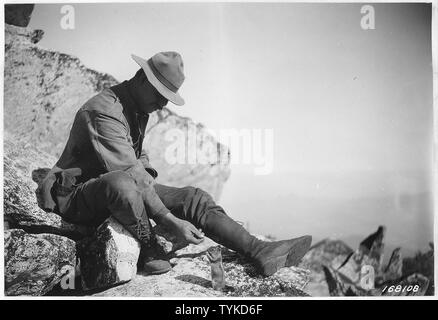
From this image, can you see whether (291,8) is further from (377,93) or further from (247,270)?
(247,270)

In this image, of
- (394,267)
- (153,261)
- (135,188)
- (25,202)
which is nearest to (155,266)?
(153,261)

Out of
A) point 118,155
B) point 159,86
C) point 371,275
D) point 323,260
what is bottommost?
point 371,275

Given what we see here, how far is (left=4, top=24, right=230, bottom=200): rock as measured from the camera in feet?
14.9

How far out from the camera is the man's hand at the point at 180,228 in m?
3.92

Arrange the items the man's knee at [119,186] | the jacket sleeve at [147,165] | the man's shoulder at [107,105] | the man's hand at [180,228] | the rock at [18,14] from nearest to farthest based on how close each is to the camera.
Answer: the man's knee at [119,186]
the man's hand at [180,228]
the man's shoulder at [107,105]
the jacket sleeve at [147,165]
the rock at [18,14]

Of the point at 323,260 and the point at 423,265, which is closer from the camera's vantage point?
the point at 423,265

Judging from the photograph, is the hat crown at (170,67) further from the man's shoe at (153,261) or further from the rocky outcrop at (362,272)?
the rocky outcrop at (362,272)

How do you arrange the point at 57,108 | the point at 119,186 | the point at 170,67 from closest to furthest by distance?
the point at 119,186
the point at 170,67
the point at 57,108

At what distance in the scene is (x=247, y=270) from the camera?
13.3 feet

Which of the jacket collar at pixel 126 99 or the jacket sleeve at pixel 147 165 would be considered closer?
the jacket collar at pixel 126 99

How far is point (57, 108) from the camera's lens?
4.68 metres

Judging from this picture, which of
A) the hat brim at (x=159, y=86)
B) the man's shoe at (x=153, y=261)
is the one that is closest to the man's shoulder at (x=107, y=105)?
the hat brim at (x=159, y=86)

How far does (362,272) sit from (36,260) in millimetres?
2651

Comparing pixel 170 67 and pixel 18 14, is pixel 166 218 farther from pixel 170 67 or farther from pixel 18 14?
pixel 18 14
